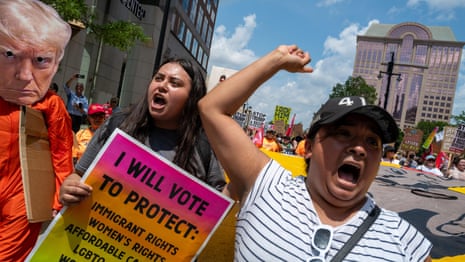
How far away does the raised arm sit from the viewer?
1.54 meters

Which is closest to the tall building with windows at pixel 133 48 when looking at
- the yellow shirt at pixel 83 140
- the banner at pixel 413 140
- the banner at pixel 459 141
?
the yellow shirt at pixel 83 140

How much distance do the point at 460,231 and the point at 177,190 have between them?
61.0 inches

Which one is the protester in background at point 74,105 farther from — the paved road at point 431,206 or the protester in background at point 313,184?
the protester in background at point 313,184

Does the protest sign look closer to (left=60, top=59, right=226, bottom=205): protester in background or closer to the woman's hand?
the woman's hand

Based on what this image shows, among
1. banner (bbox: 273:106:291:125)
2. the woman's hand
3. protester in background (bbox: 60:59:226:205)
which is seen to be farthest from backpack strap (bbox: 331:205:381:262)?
banner (bbox: 273:106:291:125)

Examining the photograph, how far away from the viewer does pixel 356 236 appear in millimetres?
1371

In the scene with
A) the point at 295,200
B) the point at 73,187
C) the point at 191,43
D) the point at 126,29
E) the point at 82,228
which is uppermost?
the point at 191,43

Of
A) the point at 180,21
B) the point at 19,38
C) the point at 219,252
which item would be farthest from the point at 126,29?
the point at 180,21

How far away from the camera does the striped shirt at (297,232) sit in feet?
4.41

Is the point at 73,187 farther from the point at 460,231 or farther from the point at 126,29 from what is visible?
the point at 126,29

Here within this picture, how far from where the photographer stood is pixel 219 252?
6.95ft

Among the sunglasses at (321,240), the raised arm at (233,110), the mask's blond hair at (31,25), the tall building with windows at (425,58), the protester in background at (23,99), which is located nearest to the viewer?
the sunglasses at (321,240)

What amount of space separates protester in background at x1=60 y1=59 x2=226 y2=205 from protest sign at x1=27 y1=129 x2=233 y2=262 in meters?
0.42

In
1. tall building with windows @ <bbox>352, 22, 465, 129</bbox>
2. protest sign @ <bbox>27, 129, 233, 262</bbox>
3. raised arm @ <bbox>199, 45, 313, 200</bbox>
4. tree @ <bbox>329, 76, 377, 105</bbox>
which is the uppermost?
tall building with windows @ <bbox>352, 22, 465, 129</bbox>
